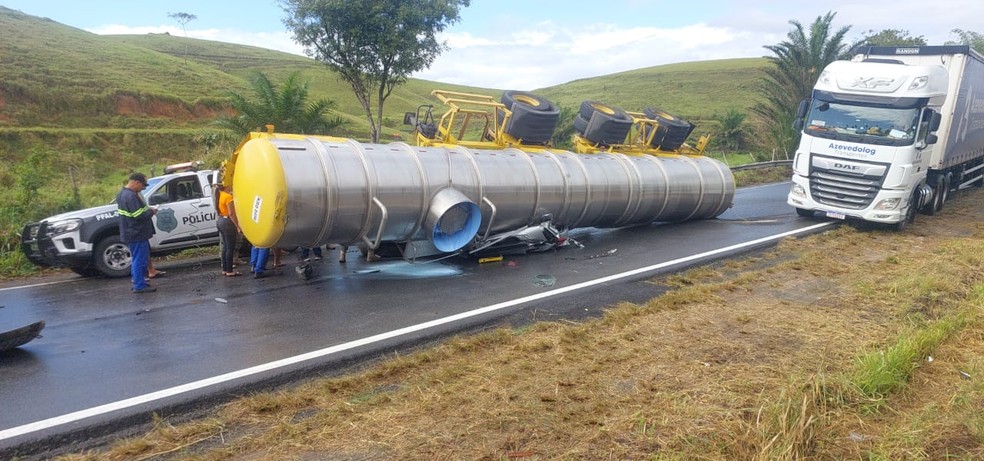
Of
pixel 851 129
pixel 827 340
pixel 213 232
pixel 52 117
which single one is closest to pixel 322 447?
pixel 827 340

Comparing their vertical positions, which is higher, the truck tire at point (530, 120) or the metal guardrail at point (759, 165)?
the truck tire at point (530, 120)

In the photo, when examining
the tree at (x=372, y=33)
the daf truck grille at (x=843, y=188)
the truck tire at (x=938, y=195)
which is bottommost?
the truck tire at (x=938, y=195)

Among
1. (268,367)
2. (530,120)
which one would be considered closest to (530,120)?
(530,120)

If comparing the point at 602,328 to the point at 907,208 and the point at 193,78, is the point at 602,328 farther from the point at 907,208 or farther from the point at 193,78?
the point at 193,78

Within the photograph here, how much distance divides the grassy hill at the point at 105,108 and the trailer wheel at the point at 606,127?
6.23 m

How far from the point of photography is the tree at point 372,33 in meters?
19.0

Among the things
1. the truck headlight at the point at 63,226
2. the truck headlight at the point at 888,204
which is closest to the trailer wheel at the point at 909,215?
the truck headlight at the point at 888,204

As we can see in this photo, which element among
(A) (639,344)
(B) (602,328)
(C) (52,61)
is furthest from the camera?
(C) (52,61)

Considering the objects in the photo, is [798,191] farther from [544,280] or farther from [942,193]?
[544,280]

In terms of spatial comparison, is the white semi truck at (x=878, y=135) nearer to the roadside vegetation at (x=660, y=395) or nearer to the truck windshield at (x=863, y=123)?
the truck windshield at (x=863, y=123)

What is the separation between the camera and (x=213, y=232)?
1133cm

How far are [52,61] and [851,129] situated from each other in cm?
5133

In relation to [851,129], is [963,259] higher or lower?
lower

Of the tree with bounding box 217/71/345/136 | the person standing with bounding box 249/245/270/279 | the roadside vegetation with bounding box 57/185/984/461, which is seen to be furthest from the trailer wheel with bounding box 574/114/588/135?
the tree with bounding box 217/71/345/136
